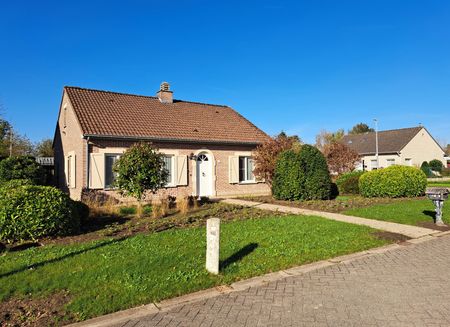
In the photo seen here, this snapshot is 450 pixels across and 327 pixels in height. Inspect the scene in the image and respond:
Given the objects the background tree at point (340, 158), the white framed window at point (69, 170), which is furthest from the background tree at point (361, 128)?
the white framed window at point (69, 170)

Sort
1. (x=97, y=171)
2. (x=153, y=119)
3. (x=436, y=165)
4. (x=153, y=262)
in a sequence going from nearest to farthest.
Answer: (x=153, y=262)
(x=97, y=171)
(x=153, y=119)
(x=436, y=165)

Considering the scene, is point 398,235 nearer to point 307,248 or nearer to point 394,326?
point 307,248

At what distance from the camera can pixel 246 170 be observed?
19.0 m

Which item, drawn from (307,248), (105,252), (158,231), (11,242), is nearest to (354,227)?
(307,248)

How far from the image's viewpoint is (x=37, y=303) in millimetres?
4125

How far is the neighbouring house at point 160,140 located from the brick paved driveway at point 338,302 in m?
11.4

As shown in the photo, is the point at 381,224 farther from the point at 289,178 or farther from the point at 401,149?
the point at 401,149

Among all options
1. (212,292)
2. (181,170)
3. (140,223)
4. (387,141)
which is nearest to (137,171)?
(140,223)

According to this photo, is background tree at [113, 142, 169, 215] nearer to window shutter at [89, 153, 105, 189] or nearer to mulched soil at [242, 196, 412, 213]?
window shutter at [89, 153, 105, 189]

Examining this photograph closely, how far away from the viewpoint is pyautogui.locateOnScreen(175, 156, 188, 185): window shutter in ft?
53.3

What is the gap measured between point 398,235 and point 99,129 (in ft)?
39.8

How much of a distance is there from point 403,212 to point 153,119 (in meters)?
12.2

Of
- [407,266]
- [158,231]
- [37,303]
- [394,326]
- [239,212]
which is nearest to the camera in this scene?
[394,326]

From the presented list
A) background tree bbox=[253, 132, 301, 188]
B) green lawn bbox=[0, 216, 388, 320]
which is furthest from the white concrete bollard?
background tree bbox=[253, 132, 301, 188]
